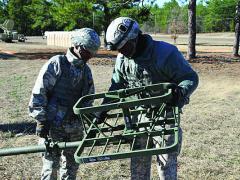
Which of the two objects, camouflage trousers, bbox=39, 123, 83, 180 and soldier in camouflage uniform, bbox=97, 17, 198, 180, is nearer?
soldier in camouflage uniform, bbox=97, 17, 198, 180

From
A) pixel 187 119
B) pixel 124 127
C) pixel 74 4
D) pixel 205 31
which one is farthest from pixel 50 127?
pixel 205 31

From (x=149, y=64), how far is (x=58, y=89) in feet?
2.73

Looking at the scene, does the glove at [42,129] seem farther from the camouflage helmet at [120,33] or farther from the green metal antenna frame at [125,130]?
the camouflage helmet at [120,33]

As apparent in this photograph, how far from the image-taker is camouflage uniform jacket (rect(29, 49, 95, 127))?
3.73 m

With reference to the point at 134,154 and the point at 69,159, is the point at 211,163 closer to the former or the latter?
the point at 69,159

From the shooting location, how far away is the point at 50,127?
12.9 feet

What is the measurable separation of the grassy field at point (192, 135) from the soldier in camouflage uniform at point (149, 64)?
1.66 metres

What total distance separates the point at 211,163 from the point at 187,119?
240 cm

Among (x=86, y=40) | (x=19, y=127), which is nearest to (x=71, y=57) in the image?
(x=86, y=40)

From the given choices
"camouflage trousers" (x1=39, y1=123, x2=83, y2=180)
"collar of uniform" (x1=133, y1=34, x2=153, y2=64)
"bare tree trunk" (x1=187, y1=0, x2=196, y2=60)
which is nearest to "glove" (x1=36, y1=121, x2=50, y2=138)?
"camouflage trousers" (x1=39, y1=123, x2=83, y2=180)

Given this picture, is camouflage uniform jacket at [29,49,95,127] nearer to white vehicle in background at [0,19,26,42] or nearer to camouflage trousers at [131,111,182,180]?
camouflage trousers at [131,111,182,180]

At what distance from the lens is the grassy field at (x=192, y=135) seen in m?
5.31

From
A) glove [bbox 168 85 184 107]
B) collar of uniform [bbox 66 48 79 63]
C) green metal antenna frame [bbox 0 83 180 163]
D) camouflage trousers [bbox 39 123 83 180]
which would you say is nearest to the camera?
green metal antenna frame [bbox 0 83 180 163]

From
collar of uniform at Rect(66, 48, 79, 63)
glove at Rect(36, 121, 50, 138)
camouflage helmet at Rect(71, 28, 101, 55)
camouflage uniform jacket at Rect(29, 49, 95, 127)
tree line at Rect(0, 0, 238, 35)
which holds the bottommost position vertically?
glove at Rect(36, 121, 50, 138)
